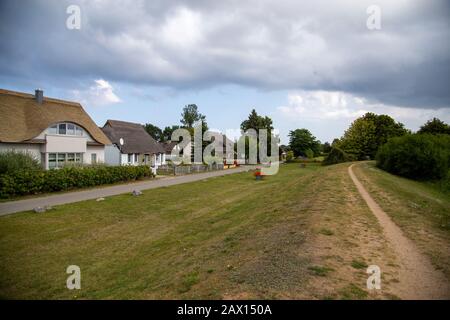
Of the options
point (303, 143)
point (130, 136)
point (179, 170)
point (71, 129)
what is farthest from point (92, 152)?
point (303, 143)

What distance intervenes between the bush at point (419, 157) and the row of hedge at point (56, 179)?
3417 cm

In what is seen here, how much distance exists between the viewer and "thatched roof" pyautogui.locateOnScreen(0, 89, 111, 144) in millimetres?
25500

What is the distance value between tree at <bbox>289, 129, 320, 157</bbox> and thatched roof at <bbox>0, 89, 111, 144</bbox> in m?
64.2

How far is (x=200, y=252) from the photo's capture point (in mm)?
9836

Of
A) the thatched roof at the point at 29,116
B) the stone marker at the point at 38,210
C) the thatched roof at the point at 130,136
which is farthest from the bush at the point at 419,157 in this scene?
the stone marker at the point at 38,210

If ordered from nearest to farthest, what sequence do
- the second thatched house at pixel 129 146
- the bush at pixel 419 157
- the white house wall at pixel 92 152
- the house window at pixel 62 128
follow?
the house window at pixel 62 128
the white house wall at pixel 92 152
the bush at pixel 419 157
the second thatched house at pixel 129 146

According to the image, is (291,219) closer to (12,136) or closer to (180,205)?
(180,205)

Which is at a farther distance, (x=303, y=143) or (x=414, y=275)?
(x=303, y=143)

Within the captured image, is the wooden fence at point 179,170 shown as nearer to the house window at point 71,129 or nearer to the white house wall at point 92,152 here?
the white house wall at point 92,152

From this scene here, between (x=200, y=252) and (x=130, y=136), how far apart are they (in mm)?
38328

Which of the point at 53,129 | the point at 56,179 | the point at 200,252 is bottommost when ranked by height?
the point at 200,252

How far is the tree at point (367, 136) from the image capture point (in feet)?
213

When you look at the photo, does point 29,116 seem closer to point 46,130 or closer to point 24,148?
point 46,130
